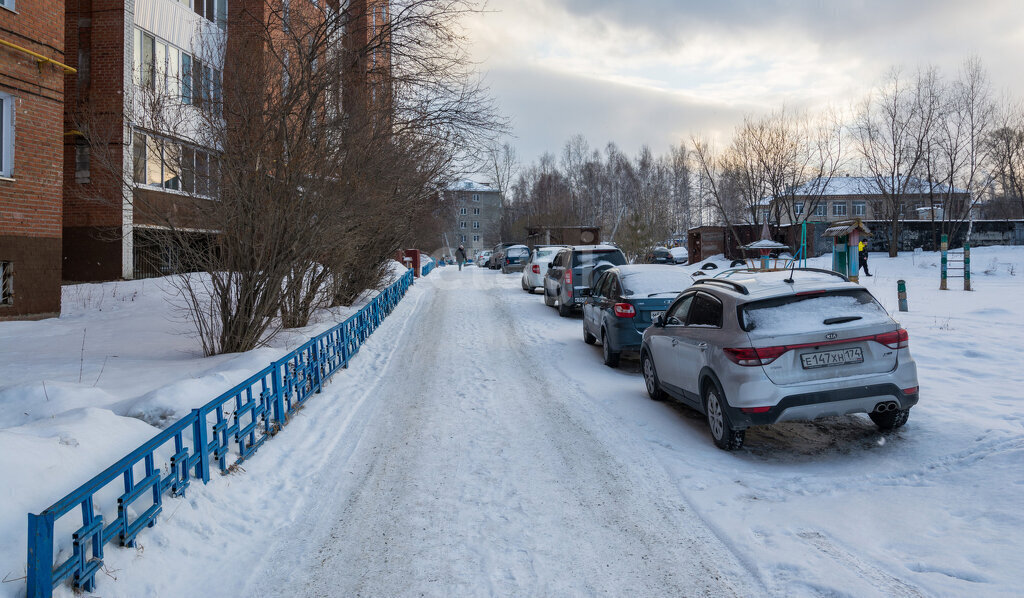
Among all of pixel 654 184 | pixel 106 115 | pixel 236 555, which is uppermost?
pixel 654 184

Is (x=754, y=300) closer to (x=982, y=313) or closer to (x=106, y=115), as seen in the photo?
(x=982, y=313)

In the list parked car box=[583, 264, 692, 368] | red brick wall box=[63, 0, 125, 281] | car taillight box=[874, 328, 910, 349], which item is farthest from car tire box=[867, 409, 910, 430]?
red brick wall box=[63, 0, 125, 281]

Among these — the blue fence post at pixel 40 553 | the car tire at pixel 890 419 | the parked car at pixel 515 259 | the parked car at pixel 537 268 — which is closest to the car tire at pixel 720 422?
the car tire at pixel 890 419

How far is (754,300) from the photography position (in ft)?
20.1

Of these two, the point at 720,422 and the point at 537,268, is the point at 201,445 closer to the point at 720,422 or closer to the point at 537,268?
the point at 720,422

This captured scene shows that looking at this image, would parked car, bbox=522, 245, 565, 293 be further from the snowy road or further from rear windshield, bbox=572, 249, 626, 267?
the snowy road

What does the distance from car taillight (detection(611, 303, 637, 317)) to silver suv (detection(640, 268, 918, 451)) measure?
408 cm

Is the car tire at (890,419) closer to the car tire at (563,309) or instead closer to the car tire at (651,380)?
the car tire at (651,380)

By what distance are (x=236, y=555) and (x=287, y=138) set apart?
7328 mm

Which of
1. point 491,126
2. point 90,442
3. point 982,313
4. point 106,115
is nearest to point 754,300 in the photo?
point 90,442

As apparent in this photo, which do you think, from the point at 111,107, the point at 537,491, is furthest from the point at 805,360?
the point at 111,107

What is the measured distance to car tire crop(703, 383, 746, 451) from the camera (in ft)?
19.8

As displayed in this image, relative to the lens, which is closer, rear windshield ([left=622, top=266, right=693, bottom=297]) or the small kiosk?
rear windshield ([left=622, top=266, right=693, bottom=297])

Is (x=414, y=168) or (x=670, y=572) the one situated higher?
(x=414, y=168)
